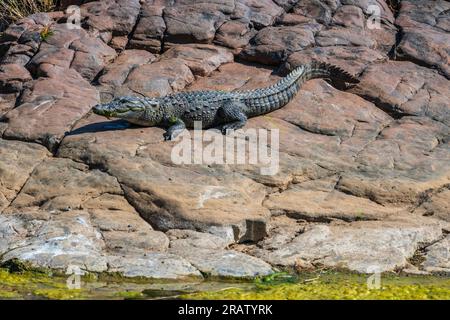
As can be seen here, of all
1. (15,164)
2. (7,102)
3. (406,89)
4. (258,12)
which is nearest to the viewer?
(15,164)

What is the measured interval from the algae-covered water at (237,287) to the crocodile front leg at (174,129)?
2.95m

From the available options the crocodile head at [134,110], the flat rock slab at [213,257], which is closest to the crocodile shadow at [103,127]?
the crocodile head at [134,110]

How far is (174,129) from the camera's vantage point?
9438mm

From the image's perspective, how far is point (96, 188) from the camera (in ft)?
26.2

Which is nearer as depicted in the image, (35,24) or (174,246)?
(174,246)

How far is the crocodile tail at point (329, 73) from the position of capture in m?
10.7

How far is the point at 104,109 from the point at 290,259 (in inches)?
139

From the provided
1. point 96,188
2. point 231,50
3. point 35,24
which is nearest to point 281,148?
point 96,188

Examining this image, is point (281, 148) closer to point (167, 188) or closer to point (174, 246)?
point (167, 188)

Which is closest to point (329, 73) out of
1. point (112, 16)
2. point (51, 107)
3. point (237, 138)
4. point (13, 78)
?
point (237, 138)

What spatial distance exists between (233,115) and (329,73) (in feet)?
6.34

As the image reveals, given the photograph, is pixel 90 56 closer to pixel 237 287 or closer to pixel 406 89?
pixel 406 89

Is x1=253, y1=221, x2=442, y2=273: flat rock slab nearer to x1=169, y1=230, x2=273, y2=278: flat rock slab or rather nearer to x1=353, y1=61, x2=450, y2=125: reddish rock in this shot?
x1=169, y1=230, x2=273, y2=278: flat rock slab

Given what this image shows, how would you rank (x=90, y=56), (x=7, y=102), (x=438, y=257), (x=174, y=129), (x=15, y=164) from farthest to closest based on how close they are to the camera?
(x=90, y=56)
(x=7, y=102)
(x=174, y=129)
(x=15, y=164)
(x=438, y=257)
